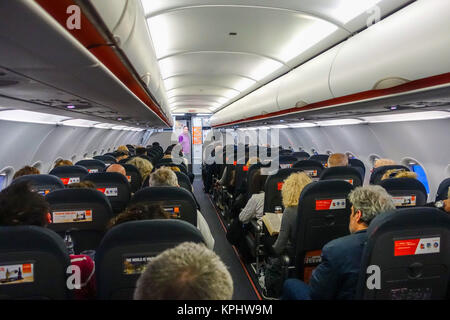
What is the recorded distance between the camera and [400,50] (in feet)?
7.27

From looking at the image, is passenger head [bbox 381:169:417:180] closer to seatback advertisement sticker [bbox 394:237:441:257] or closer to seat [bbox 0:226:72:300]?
seatback advertisement sticker [bbox 394:237:441:257]

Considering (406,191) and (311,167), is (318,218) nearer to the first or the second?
(406,191)

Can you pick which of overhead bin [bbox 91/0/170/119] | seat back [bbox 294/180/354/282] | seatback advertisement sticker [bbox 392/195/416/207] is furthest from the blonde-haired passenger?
overhead bin [bbox 91/0/170/119]

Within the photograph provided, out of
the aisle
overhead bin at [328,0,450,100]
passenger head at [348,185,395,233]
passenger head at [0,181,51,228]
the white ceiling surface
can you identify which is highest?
the white ceiling surface

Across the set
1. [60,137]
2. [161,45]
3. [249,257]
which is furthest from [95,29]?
[60,137]

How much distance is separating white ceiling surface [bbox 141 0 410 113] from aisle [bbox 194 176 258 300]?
9.33 ft

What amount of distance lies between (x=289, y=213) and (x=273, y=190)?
1.22m

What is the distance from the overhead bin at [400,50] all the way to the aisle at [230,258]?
2207 millimetres

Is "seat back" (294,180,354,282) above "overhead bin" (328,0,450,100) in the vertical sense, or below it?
below

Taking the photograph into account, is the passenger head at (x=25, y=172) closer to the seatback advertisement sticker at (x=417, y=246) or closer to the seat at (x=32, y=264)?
the seat at (x=32, y=264)

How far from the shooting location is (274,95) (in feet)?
18.6

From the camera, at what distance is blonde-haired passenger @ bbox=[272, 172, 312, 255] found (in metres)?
3.62
